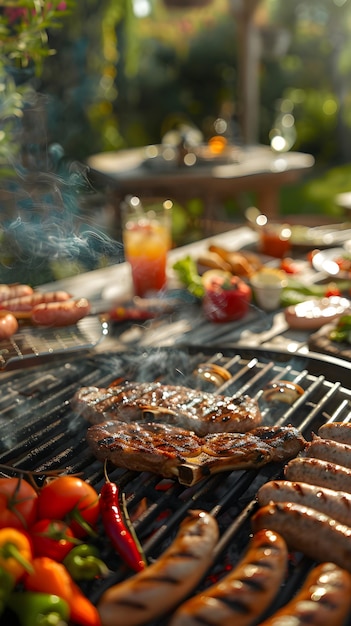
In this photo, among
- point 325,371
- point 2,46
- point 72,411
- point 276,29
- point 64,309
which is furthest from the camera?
point 276,29

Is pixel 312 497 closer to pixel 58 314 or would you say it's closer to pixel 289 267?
pixel 58 314

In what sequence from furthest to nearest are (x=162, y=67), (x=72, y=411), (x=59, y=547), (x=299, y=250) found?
1. (x=162, y=67)
2. (x=299, y=250)
3. (x=72, y=411)
4. (x=59, y=547)

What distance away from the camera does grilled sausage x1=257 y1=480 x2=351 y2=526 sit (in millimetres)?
2068

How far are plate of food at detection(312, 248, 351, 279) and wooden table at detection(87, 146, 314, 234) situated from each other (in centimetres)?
411

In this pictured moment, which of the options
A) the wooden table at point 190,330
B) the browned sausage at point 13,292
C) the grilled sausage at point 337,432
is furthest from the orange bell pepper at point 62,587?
the browned sausage at point 13,292

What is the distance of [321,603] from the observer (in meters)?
1.65

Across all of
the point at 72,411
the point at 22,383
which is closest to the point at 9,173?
the point at 22,383

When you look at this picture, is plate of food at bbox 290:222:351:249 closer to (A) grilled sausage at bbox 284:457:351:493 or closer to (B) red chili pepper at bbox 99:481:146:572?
(A) grilled sausage at bbox 284:457:351:493

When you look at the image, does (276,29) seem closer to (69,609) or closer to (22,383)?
(22,383)

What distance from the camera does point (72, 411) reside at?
3.01 meters

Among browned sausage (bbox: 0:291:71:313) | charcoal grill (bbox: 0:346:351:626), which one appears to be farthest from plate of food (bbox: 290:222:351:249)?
browned sausage (bbox: 0:291:71:313)

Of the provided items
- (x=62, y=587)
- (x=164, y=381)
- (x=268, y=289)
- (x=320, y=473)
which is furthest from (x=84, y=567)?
(x=268, y=289)

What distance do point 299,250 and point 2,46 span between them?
10.4 ft

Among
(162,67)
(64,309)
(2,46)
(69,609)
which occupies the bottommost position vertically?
(69,609)
